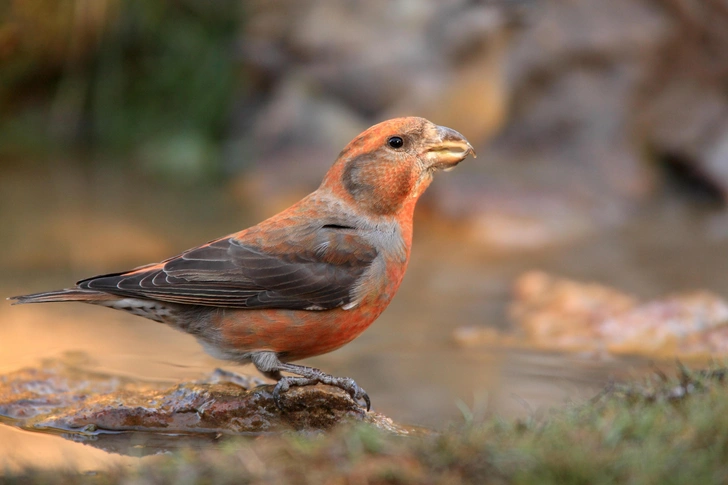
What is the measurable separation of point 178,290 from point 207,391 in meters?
0.48

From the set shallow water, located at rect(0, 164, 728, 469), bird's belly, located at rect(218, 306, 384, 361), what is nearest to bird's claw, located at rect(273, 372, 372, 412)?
bird's belly, located at rect(218, 306, 384, 361)

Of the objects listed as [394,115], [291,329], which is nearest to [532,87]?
[394,115]

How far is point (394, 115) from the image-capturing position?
330 inches

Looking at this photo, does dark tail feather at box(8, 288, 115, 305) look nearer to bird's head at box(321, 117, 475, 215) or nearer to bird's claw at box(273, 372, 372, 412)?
bird's claw at box(273, 372, 372, 412)

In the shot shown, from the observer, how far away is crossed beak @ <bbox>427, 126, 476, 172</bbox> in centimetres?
390

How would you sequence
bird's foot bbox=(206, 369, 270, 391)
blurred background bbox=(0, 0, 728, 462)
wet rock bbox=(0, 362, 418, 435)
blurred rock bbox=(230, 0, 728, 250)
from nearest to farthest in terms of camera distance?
wet rock bbox=(0, 362, 418, 435), bird's foot bbox=(206, 369, 270, 391), blurred background bbox=(0, 0, 728, 462), blurred rock bbox=(230, 0, 728, 250)

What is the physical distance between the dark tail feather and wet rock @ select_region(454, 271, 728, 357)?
2.22 metres

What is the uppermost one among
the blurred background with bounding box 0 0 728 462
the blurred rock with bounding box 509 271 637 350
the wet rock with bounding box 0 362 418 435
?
the blurred background with bounding box 0 0 728 462

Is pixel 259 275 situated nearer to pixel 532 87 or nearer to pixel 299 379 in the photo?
pixel 299 379

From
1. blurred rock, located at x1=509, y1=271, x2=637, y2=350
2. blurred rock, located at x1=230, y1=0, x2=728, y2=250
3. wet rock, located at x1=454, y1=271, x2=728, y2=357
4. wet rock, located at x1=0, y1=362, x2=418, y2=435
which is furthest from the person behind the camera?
blurred rock, located at x1=230, y1=0, x2=728, y2=250

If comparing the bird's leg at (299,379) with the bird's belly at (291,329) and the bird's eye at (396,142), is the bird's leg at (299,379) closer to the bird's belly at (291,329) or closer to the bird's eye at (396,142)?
the bird's belly at (291,329)

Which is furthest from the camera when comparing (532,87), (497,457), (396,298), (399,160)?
(532,87)

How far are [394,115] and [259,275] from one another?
16.1 feet

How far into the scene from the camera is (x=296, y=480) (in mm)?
2240
